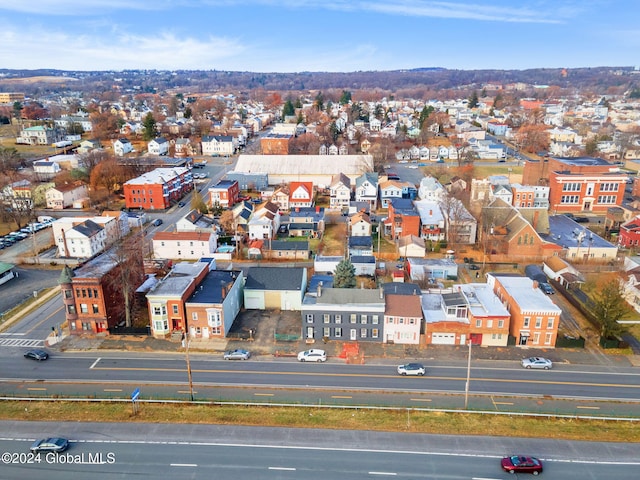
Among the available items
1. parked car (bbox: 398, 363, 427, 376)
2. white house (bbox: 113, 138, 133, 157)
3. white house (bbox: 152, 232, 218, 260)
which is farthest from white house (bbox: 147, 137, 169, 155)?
parked car (bbox: 398, 363, 427, 376)

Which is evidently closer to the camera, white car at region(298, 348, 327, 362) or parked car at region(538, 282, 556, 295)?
white car at region(298, 348, 327, 362)

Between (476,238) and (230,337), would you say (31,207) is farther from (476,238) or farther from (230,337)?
(476,238)

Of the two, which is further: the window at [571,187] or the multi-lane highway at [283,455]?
the window at [571,187]

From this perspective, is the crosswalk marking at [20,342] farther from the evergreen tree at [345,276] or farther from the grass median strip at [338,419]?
the evergreen tree at [345,276]

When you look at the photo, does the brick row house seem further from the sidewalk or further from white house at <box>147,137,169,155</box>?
white house at <box>147,137,169,155</box>

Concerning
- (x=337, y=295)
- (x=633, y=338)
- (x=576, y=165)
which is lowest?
(x=633, y=338)

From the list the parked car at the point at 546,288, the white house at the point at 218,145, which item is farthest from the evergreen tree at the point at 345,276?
the white house at the point at 218,145

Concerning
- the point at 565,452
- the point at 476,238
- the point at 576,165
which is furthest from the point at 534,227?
the point at 565,452
